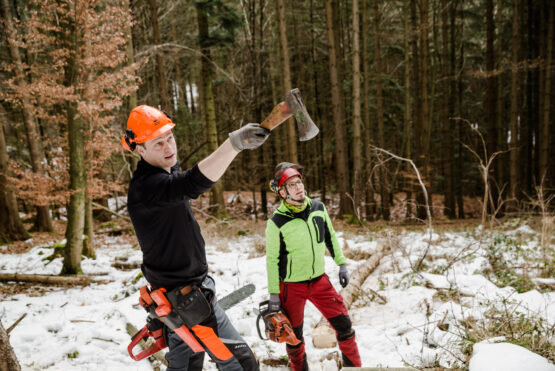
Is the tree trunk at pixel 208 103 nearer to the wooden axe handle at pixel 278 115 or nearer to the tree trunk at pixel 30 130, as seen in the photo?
the tree trunk at pixel 30 130

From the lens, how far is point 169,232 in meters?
2.15

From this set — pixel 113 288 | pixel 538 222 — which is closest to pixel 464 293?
pixel 113 288

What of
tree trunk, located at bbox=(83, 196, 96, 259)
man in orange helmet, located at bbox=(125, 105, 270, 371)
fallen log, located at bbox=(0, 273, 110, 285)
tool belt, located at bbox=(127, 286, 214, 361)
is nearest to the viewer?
man in orange helmet, located at bbox=(125, 105, 270, 371)

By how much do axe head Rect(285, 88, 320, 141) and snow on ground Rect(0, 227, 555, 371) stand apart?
1898 mm

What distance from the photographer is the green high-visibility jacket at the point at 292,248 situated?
3.21 meters

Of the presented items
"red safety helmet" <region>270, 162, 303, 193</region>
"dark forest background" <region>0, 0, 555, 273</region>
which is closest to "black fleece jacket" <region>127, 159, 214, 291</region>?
"red safety helmet" <region>270, 162, 303, 193</region>

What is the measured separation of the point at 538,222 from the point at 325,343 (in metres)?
8.61

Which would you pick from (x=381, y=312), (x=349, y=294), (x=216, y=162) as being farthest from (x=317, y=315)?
(x=216, y=162)

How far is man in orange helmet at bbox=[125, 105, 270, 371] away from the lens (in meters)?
2.01

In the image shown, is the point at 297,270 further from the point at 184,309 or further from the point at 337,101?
the point at 337,101

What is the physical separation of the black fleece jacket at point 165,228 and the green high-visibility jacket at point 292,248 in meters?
1.01

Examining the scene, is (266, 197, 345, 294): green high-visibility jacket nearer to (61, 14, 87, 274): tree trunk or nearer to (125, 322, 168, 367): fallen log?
(125, 322, 168, 367): fallen log

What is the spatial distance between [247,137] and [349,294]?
3809 millimetres

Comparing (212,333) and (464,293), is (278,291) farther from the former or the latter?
(464,293)
